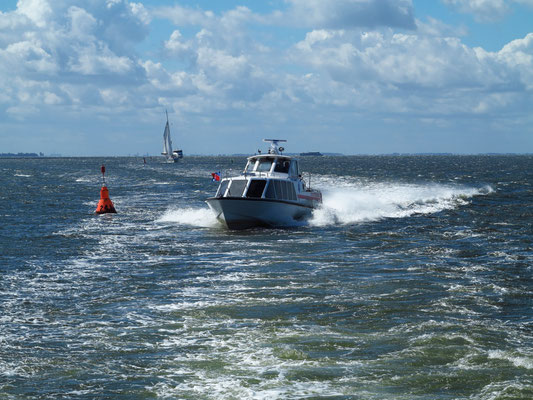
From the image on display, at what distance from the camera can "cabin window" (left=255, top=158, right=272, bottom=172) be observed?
33500mm

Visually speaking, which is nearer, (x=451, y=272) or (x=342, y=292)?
(x=342, y=292)

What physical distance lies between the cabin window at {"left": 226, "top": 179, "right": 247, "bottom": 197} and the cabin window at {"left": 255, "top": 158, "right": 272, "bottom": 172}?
2.95 metres

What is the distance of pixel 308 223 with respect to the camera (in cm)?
3341

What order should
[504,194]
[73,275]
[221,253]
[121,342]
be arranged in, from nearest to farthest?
[121,342]
[73,275]
[221,253]
[504,194]

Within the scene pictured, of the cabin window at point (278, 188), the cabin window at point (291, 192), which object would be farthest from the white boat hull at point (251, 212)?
the cabin window at point (291, 192)

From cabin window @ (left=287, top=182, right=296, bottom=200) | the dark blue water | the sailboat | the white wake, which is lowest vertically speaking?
the dark blue water

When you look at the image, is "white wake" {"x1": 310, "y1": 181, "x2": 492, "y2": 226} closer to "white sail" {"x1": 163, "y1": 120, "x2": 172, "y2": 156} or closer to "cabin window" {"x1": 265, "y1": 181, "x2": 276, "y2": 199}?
"cabin window" {"x1": 265, "y1": 181, "x2": 276, "y2": 199}

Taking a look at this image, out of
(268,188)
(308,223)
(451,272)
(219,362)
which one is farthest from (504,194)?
(219,362)

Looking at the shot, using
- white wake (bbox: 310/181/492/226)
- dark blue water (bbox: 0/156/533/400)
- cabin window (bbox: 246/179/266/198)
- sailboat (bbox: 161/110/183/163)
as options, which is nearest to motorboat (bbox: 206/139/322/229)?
cabin window (bbox: 246/179/266/198)

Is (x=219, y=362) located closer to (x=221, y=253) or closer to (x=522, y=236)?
(x=221, y=253)

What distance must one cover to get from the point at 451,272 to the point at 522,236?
9.97 meters

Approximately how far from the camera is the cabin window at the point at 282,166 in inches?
1316

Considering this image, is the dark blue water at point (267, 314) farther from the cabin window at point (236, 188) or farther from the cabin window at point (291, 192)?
the cabin window at point (291, 192)

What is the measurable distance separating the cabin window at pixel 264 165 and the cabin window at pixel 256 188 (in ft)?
9.40
